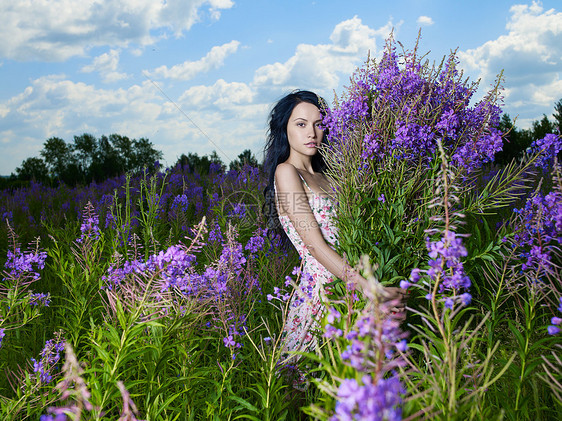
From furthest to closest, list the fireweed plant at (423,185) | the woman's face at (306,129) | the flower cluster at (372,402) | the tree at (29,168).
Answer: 1. the tree at (29,168)
2. the woman's face at (306,129)
3. the fireweed plant at (423,185)
4. the flower cluster at (372,402)

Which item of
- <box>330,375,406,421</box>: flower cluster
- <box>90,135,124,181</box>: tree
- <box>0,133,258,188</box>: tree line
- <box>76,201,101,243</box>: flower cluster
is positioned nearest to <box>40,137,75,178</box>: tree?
<box>0,133,258,188</box>: tree line

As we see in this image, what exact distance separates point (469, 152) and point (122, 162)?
12.2 metres

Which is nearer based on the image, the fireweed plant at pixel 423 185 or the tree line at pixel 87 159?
the fireweed plant at pixel 423 185

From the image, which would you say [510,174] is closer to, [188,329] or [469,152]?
[469,152]

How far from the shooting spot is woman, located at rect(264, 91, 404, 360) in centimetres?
327

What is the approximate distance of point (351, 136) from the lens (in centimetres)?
253

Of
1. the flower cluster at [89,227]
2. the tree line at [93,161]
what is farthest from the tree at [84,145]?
the flower cluster at [89,227]

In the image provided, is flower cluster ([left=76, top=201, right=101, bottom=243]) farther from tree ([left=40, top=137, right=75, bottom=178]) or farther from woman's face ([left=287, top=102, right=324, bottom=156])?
tree ([left=40, top=137, right=75, bottom=178])

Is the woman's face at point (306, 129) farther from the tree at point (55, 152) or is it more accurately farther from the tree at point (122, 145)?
the tree at point (55, 152)

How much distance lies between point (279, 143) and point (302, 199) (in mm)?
876

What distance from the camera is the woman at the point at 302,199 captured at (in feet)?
10.7

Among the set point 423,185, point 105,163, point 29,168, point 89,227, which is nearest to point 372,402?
point 423,185

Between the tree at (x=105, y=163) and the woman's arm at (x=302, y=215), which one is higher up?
the tree at (x=105, y=163)

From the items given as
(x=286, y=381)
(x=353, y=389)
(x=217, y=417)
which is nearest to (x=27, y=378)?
(x=217, y=417)
